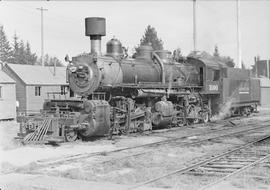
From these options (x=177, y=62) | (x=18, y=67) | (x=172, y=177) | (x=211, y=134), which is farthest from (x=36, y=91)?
(x=172, y=177)

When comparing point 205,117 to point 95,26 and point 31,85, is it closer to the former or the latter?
point 95,26

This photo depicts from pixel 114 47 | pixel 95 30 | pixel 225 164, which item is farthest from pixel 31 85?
pixel 225 164

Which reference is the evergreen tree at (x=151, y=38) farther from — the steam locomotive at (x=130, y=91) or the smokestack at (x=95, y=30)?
the smokestack at (x=95, y=30)

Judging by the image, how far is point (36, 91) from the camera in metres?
36.8

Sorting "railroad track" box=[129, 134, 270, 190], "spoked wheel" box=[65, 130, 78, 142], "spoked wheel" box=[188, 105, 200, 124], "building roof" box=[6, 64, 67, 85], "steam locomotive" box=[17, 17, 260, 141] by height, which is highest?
"building roof" box=[6, 64, 67, 85]

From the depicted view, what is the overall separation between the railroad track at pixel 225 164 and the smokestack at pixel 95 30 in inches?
285

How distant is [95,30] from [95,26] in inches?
6.2

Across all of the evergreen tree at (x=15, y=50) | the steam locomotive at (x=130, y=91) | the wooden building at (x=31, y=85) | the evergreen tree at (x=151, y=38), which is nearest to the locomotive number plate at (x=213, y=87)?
the steam locomotive at (x=130, y=91)

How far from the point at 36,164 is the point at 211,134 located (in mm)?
9102

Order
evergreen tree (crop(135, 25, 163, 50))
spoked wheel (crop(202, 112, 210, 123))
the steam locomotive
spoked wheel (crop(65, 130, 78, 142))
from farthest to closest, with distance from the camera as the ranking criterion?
1. evergreen tree (crop(135, 25, 163, 50))
2. spoked wheel (crop(202, 112, 210, 123))
3. the steam locomotive
4. spoked wheel (crop(65, 130, 78, 142))

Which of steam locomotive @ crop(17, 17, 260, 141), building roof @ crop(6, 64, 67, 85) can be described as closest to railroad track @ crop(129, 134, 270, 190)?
steam locomotive @ crop(17, 17, 260, 141)

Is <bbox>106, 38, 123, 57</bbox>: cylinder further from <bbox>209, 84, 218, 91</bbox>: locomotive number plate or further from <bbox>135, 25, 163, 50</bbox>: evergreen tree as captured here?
<bbox>135, 25, 163, 50</bbox>: evergreen tree

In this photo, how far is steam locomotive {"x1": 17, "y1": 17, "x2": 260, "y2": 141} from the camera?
51.0 ft

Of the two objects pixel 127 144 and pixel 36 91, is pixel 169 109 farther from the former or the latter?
pixel 36 91
